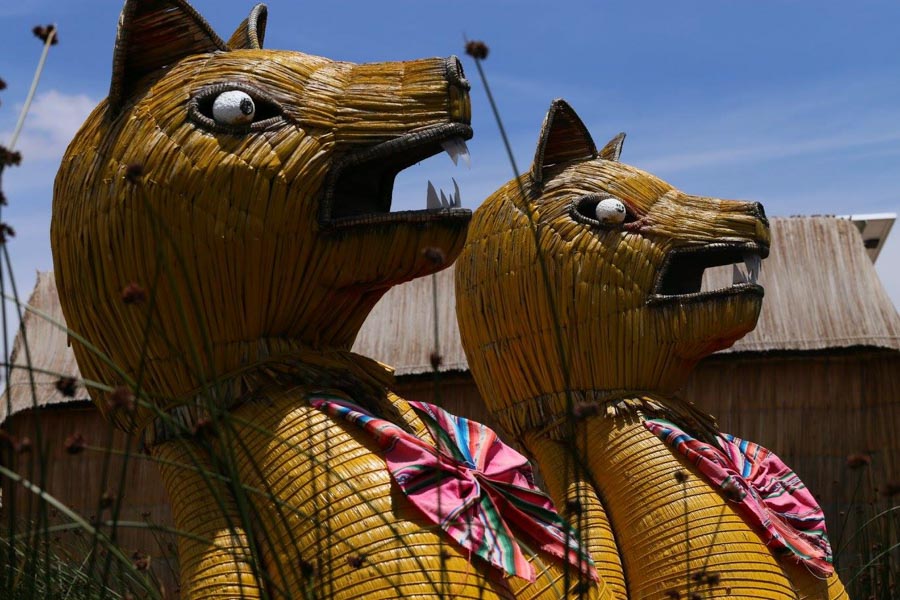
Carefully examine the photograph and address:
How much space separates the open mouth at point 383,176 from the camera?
2.68 m

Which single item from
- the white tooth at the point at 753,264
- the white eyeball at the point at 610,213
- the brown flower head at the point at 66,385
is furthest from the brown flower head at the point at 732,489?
the brown flower head at the point at 66,385

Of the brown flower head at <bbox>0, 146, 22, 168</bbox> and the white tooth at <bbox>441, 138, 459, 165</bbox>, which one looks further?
the white tooth at <bbox>441, 138, 459, 165</bbox>

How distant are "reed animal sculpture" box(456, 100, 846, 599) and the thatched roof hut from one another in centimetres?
219

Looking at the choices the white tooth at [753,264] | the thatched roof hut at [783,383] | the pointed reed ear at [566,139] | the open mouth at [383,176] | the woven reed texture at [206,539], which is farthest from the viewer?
the thatched roof hut at [783,383]

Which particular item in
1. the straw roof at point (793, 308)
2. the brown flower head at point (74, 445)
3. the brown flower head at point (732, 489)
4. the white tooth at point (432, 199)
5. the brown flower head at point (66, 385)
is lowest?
the brown flower head at point (74, 445)

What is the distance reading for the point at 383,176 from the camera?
2.98m

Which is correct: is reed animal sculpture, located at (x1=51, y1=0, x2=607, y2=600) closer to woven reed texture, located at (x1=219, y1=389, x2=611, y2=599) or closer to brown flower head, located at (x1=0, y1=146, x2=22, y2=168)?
woven reed texture, located at (x1=219, y1=389, x2=611, y2=599)

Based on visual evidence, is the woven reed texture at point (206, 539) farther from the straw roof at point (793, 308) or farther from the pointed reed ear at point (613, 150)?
the straw roof at point (793, 308)

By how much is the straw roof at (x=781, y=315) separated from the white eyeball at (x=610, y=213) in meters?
2.45

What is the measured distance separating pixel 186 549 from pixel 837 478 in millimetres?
4549

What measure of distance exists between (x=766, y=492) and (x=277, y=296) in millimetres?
1901

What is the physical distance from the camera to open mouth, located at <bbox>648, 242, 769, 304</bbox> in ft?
12.6

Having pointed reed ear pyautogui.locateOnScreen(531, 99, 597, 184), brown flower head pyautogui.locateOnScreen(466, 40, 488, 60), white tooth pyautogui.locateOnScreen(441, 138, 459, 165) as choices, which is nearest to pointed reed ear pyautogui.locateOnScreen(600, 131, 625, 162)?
pointed reed ear pyautogui.locateOnScreen(531, 99, 597, 184)

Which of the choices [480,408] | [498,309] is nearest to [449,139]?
[498,309]
